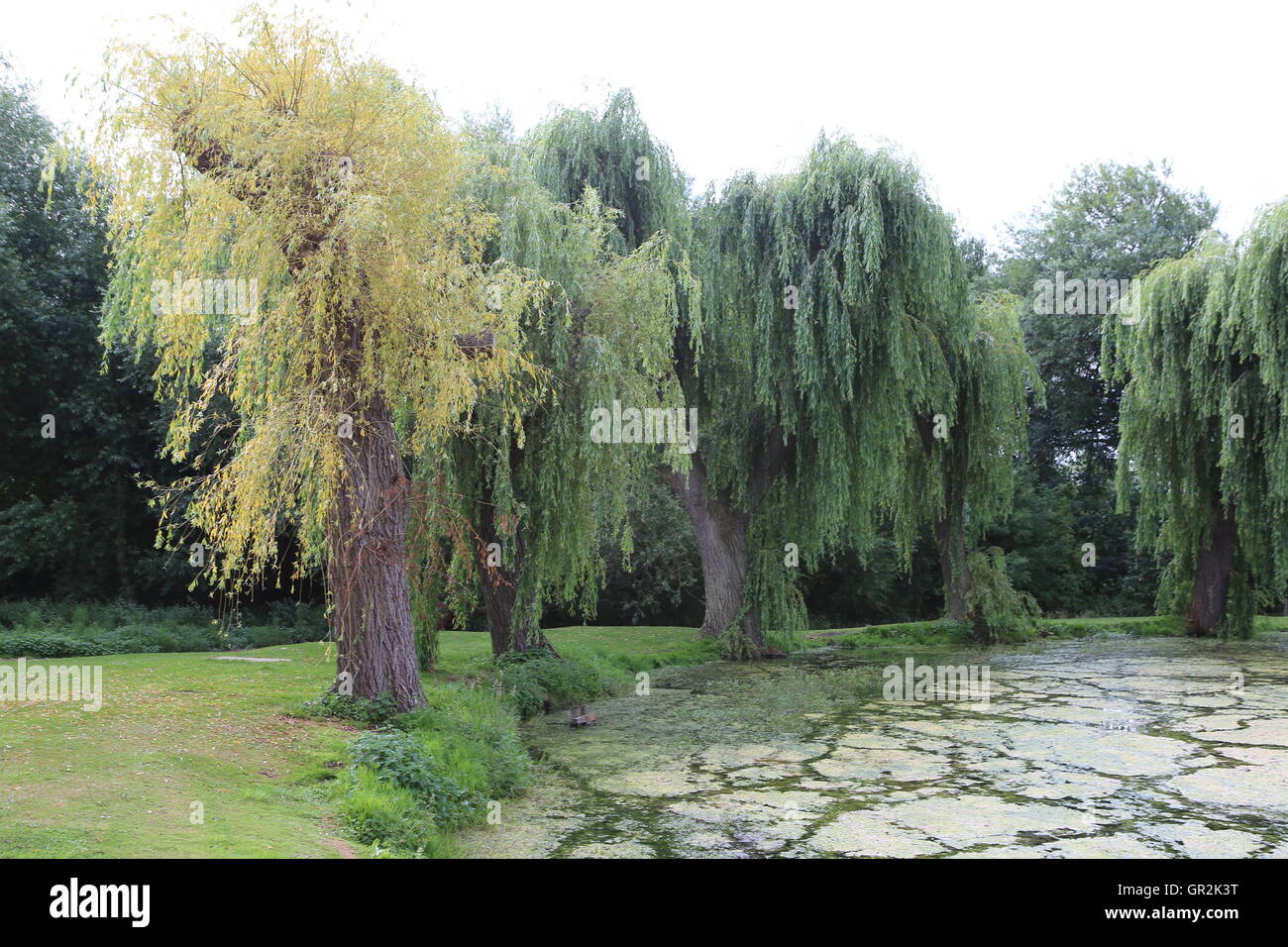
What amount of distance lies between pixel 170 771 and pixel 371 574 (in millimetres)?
2608

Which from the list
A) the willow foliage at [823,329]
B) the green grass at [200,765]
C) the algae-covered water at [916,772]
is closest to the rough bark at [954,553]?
the willow foliage at [823,329]

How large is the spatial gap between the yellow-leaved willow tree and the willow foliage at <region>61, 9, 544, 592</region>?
2 centimetres

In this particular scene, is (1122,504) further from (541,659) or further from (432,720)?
(432,720)

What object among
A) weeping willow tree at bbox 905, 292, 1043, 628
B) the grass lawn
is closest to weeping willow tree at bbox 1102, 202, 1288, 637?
weeping willow tree at bbox 905, 292, 1043, 628

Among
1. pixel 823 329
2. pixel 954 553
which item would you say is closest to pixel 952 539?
pixel 954 553

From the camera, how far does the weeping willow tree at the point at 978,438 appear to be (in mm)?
17359

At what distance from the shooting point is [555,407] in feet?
36.0

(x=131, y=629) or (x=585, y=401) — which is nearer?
(x=585, y=401)

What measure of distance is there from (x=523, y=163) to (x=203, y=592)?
12.2 metres

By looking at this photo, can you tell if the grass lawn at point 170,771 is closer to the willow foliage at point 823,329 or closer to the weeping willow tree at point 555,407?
the weeping willow tree at point 555,407

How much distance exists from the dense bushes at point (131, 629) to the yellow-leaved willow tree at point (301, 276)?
5014 mm

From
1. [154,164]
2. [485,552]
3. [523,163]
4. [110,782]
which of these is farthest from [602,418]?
[110,782]

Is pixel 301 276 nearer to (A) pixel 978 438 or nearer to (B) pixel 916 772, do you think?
(B) pixel 916 772

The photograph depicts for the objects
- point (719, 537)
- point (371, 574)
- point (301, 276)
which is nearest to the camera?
point (301, 276)
